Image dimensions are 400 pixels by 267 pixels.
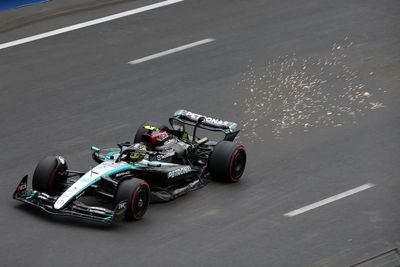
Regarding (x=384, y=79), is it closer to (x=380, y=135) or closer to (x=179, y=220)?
(x=380, y=135)

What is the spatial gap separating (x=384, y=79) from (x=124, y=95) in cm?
509

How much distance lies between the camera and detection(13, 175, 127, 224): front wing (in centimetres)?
1513

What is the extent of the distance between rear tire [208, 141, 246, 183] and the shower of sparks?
2.10 m

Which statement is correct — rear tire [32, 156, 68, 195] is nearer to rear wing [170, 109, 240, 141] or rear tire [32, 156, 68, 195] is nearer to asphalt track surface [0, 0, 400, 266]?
asphalt track surface [0, 0, 400, 266]

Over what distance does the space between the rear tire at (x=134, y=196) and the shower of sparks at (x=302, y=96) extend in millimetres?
4042

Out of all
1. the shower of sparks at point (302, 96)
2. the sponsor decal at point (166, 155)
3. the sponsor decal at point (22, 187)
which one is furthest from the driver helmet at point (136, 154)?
the shower of sparks at point (302, 96)

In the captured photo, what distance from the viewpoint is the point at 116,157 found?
16219mm

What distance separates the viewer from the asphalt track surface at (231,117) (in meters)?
15.1

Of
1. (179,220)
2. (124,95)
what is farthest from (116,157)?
(124,95)

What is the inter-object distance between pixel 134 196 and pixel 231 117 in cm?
523

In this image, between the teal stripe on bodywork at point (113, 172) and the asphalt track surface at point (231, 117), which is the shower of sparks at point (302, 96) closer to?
the asphalt track surface at point (231, 117)

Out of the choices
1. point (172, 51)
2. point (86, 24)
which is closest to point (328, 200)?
point (172, 51)

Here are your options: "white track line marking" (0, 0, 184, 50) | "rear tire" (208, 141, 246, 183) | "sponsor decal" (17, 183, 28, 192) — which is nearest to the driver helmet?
"rear tire" (208, 141, 246, 183)

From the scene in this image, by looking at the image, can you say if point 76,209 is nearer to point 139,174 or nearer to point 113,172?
point 113,172
